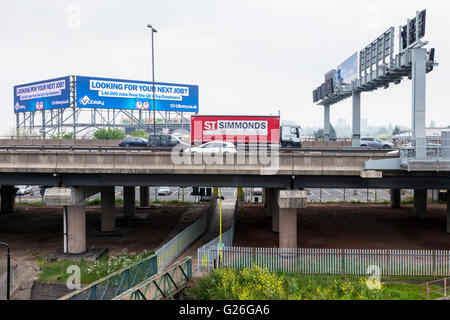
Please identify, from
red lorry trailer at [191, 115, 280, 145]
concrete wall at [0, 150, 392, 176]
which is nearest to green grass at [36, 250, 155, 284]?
concrete wall at [0, 150, 392, 176]

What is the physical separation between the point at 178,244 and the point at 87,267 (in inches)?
217

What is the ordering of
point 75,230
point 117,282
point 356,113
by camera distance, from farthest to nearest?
1. point 356,113
2. point 75,230
3. point 117,282

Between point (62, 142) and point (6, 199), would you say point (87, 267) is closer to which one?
point (6, 199)

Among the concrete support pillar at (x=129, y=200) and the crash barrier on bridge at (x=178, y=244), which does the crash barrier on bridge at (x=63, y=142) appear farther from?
the crash barrier on bridge at (x=178, y=244)

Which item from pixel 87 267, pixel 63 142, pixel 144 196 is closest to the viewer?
pixel 87 267

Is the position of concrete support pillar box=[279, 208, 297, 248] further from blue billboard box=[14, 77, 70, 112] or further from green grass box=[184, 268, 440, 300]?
blue billboard box=[14, 77, 70, 112]

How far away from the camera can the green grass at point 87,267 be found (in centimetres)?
2061

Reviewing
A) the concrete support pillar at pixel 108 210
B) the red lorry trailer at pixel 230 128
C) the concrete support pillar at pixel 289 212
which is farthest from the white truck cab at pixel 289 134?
the concrete support pillar at pixel 108 210

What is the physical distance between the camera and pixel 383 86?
36000 millimetres

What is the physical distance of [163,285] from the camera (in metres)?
16.7

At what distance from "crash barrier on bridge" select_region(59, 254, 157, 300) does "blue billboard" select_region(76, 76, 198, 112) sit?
51.6m

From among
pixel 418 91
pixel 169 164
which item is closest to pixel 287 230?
pixel 169 164

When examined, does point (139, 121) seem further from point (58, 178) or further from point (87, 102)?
point (58, 178)
